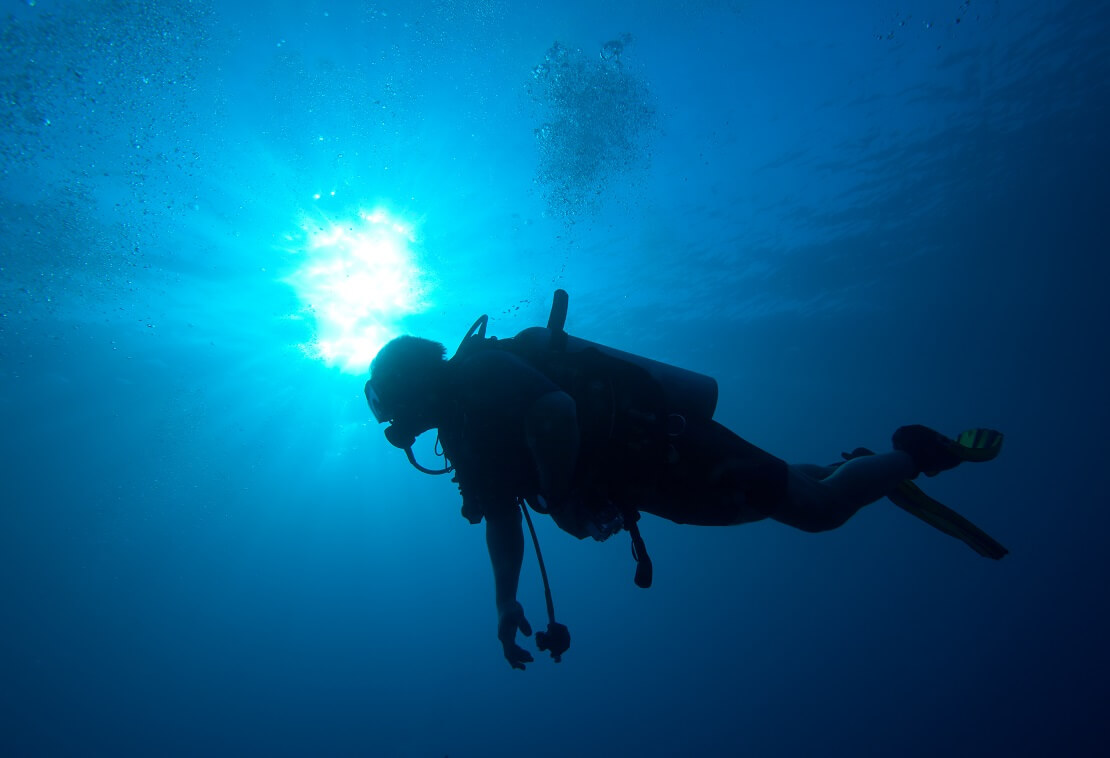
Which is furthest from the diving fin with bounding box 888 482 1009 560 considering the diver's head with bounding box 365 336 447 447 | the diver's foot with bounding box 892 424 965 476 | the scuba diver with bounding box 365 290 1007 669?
the diver's head with bounding box 365 336 447 447

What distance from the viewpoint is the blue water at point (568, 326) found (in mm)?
9750

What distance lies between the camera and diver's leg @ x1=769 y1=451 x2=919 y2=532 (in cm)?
226

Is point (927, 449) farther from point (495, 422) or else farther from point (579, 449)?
point (495, 422)

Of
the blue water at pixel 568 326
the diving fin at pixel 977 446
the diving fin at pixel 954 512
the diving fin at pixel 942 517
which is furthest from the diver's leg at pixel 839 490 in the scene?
the blue water at pixel 568 326

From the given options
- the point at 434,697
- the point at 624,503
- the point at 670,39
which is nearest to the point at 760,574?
the point at 434,697

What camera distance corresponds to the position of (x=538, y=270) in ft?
50.8

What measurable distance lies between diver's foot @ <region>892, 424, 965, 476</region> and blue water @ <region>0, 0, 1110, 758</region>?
31.0 ft

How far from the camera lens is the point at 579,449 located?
209 cm

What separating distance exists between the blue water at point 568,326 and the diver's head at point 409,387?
27.7ft

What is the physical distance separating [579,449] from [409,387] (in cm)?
93

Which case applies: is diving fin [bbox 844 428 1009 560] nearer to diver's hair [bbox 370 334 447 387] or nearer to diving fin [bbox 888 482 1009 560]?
diving fin [bbox 888 482 1009 560]

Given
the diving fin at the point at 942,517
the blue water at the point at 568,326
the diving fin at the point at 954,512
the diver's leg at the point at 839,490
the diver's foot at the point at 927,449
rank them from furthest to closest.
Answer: the blue water at the point at 568,326
the diving fin at the point at 942,517
the diving fin at the point at 954,512
the diver's foot at the point at 927,449
the diver's leg at the point at 839,490

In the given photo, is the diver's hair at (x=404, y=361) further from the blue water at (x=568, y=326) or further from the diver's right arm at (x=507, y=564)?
the blue water at (x=568, y=326)

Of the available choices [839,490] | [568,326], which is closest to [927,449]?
[839,490]
